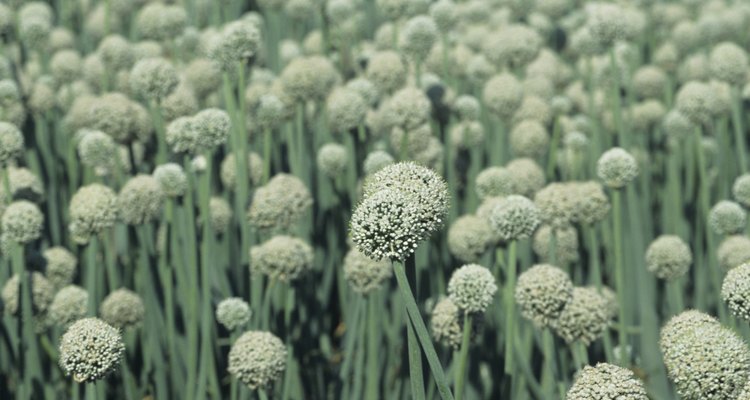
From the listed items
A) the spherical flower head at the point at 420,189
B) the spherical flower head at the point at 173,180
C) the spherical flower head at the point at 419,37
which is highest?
the spherical flower head at the point at 419,37

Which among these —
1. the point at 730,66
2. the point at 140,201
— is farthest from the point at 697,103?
the point at 140,201

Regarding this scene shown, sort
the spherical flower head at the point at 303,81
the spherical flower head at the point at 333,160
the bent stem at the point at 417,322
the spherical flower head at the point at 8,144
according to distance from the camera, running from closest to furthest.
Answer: the bent stem at the point at 417,322 → the spherical flower head at the point at 8,144 → the spherical flower head at the point at 333,160 → the spherical flower head at the point at 303,81

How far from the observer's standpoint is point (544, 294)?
2.55m

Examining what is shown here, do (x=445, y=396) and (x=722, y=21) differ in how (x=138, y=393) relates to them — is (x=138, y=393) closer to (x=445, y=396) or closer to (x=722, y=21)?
(x=445, y=396)

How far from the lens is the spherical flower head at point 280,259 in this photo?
114 inches

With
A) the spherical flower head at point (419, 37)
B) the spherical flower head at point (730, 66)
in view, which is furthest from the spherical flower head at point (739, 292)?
the spherical flower head at point (730, 66)

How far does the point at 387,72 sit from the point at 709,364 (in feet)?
8.27

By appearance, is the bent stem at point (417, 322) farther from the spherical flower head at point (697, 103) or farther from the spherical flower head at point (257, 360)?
the spherical flower head at point (697, 103)

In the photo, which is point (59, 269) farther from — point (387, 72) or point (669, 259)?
point (669, 259)

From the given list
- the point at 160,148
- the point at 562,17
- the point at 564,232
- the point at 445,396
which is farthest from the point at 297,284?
the point at 562,17

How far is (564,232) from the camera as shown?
10.8ft

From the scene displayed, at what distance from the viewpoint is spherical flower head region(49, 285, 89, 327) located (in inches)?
113

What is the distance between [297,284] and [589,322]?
1.08m

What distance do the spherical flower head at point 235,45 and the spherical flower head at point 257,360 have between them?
1.17 metres
